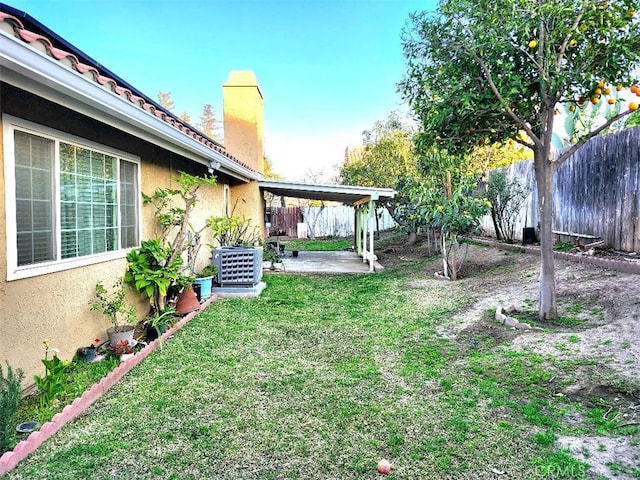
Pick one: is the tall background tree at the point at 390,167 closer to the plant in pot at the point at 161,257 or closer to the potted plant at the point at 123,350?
the plant in pot at the point at 161,257

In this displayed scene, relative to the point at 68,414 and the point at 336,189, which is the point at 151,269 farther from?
the point at 336,189

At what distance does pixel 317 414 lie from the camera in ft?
11.3

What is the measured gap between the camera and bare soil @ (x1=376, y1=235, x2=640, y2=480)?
2877 mm

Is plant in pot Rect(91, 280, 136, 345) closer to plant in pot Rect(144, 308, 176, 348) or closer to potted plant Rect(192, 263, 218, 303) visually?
plant in pot Rect(144, 308, 176, 348)

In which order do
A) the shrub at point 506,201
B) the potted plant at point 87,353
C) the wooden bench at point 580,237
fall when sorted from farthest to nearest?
the shrub at point 506,201
the wooden bench at point 580,237
the potted plant at point 87,353

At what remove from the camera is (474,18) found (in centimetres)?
573

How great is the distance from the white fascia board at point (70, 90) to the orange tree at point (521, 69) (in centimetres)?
388

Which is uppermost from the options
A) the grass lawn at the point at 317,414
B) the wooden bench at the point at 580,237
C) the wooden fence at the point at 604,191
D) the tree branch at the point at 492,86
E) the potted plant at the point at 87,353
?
the tree branch at the point at 492,86

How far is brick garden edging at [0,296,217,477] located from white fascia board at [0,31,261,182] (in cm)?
252

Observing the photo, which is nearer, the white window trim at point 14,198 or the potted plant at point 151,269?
the white window trim at point 14,198

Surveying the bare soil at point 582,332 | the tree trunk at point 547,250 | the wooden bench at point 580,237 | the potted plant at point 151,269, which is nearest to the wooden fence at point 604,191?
the wooden bench at point 580,237

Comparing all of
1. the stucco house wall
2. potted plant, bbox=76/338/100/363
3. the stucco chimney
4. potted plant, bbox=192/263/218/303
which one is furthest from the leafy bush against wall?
the stucco chimney

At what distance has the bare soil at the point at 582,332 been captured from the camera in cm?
288

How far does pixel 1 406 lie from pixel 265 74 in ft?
68.2
